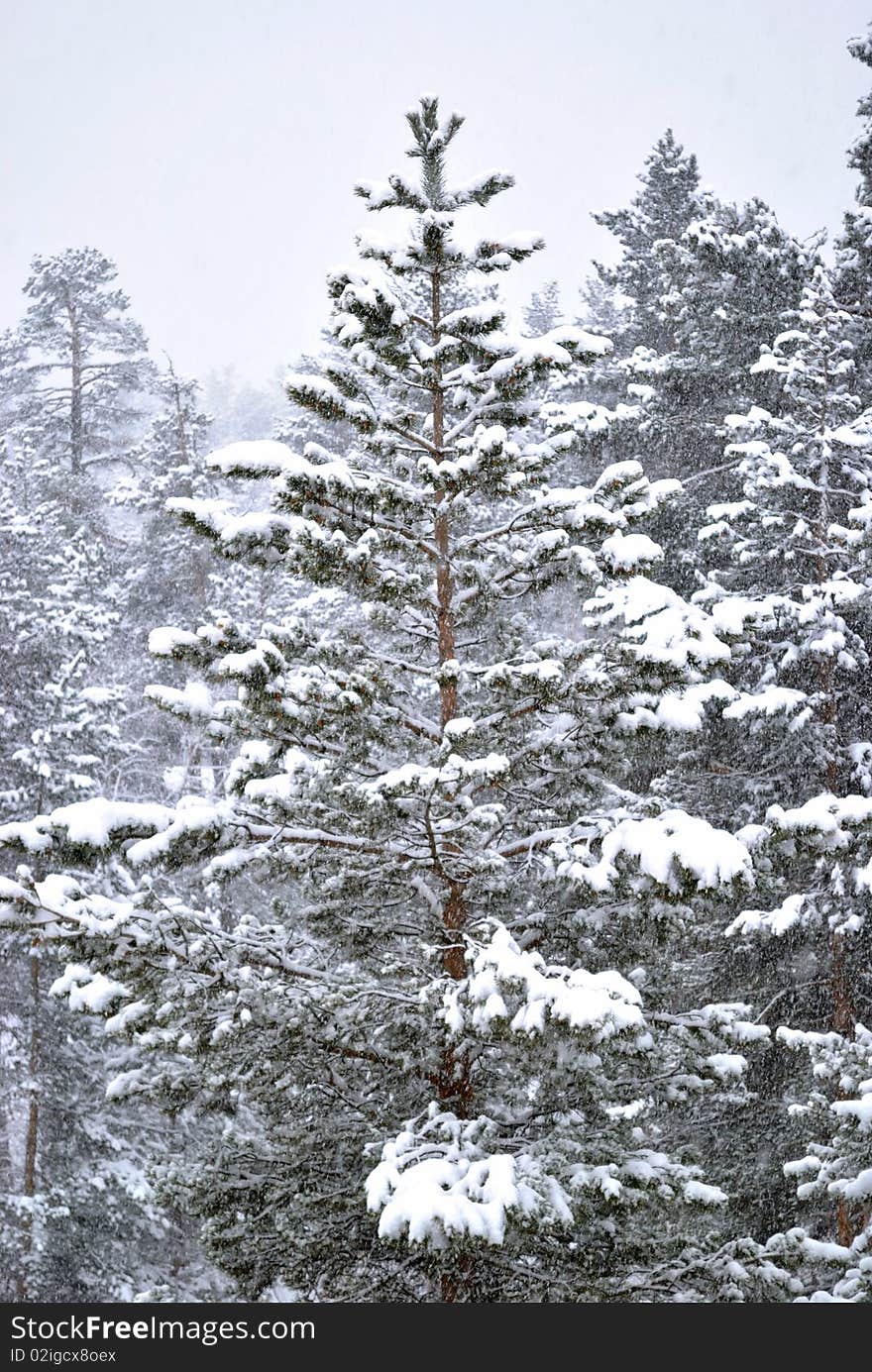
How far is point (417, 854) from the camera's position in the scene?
8148mm

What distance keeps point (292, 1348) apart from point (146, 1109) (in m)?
11.7

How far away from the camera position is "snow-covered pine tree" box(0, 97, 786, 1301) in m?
7.05

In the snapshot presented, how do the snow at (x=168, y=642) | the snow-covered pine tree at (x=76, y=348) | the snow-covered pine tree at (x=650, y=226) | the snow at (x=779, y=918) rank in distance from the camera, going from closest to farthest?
the snow at (x=168, y=642) → the snow at (x=779, y=918) → the snow-covered pine tree at (x=650, y=226) → the snow-covered pine tree at (x=76, y=348)

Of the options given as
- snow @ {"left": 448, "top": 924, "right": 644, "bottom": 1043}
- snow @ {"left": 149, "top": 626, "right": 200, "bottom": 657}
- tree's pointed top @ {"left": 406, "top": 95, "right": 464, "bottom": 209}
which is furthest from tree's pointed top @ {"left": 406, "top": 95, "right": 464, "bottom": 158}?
snow @ {"left": 448, "top": 924, "right": 644, "bottom": 1043}

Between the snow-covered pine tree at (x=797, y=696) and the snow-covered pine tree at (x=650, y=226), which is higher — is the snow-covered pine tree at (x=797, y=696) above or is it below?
below

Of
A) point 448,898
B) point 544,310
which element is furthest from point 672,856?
point 544,310

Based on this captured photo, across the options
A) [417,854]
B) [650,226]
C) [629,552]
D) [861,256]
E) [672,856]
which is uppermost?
[650,226]

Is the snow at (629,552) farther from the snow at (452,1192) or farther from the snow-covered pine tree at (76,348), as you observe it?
the snow-covered pine tree at (76,348)

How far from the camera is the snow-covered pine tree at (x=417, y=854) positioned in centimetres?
→ 705

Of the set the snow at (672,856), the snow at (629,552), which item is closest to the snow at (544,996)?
the snow at (672,856)

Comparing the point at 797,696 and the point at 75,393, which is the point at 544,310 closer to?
the point at 75,393

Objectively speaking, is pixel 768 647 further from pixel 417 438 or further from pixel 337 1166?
pixel 337 1166

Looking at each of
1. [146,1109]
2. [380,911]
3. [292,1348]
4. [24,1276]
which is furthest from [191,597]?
[292,1348]

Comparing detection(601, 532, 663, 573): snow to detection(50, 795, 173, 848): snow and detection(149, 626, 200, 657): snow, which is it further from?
detection(50, 795, 173, 848): snow
